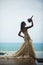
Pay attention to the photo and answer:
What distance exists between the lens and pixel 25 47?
320 centimetres

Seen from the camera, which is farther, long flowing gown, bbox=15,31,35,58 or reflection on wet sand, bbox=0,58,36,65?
long flowing gown, bbox=15,31,35,58

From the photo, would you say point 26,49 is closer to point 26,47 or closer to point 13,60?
point 26,47

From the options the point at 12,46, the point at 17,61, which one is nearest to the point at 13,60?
the point at 17,61

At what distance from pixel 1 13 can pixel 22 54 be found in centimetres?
74

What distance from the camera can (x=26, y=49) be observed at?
3193mm

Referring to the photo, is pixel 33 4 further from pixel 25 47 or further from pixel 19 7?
pixel 25 47

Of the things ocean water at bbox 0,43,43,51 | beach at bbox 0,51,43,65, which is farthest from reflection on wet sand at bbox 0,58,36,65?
ocean water at bbox 0,43,43,51

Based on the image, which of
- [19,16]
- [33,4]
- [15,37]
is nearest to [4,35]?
[15,37]

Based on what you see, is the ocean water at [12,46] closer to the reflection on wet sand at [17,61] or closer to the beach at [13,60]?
the beach at [13,60]

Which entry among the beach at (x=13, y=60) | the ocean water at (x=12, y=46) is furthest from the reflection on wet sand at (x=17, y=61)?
the ocean water at (x=12, y=46)

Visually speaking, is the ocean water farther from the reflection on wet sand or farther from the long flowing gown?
the reflection on wet sand

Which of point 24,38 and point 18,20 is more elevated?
point 18,20

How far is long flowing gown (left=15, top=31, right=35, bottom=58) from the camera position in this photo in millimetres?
3195

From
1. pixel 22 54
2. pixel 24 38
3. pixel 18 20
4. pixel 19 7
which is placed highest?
pixel 19 7
